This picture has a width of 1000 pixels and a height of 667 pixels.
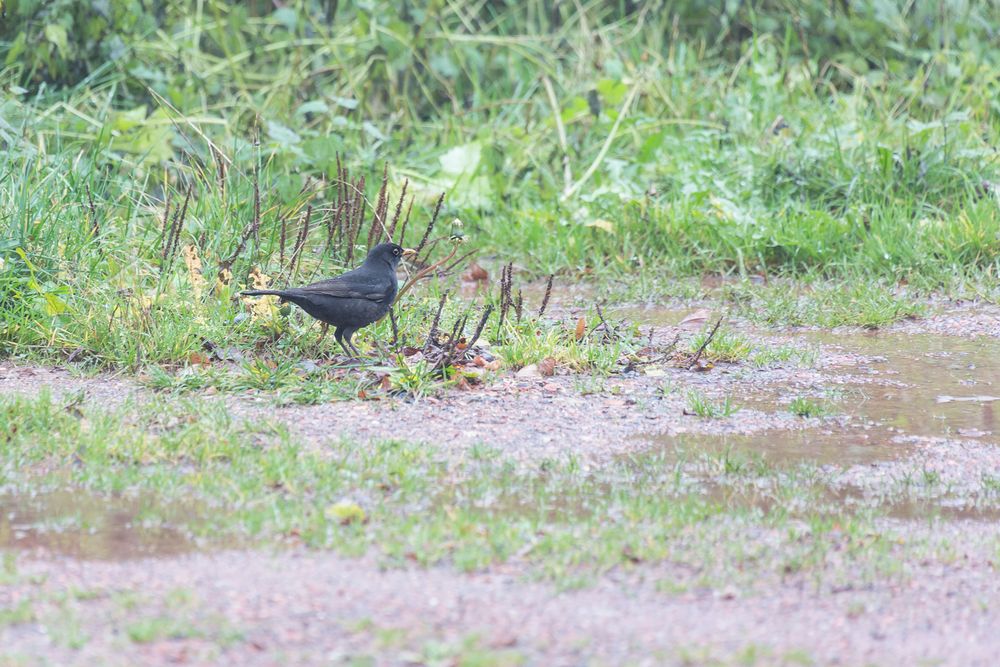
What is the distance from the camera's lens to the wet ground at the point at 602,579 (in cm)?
322

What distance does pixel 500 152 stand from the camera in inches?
361

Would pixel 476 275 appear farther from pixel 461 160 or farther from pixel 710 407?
pixel 710 407

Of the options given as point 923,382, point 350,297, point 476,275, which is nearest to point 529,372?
point 350,297

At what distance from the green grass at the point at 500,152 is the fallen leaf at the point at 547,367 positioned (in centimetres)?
14

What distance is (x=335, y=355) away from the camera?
6008 millimetres

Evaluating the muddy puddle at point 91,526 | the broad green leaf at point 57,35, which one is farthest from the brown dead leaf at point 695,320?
the broad green leaf at point 57,35

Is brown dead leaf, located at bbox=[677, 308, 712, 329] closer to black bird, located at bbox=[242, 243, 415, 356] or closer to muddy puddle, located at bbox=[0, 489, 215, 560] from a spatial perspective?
black bird, located at bbox=[242, 243, 415, 356]

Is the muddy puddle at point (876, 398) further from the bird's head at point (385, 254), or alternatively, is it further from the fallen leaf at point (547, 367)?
the bird's head at point (385, 254)

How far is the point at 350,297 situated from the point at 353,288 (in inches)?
2.1

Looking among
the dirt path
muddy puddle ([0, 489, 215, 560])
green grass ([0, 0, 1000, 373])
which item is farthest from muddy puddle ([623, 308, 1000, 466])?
muddy puddle ([0, 489, 215, 560])

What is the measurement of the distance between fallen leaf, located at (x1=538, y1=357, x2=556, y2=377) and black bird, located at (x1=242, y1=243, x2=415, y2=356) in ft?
2.52

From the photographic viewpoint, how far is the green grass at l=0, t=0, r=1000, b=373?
651cm

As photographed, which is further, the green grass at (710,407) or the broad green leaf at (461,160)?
the broad green leaf at (461,160)

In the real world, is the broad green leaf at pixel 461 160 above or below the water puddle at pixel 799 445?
below
